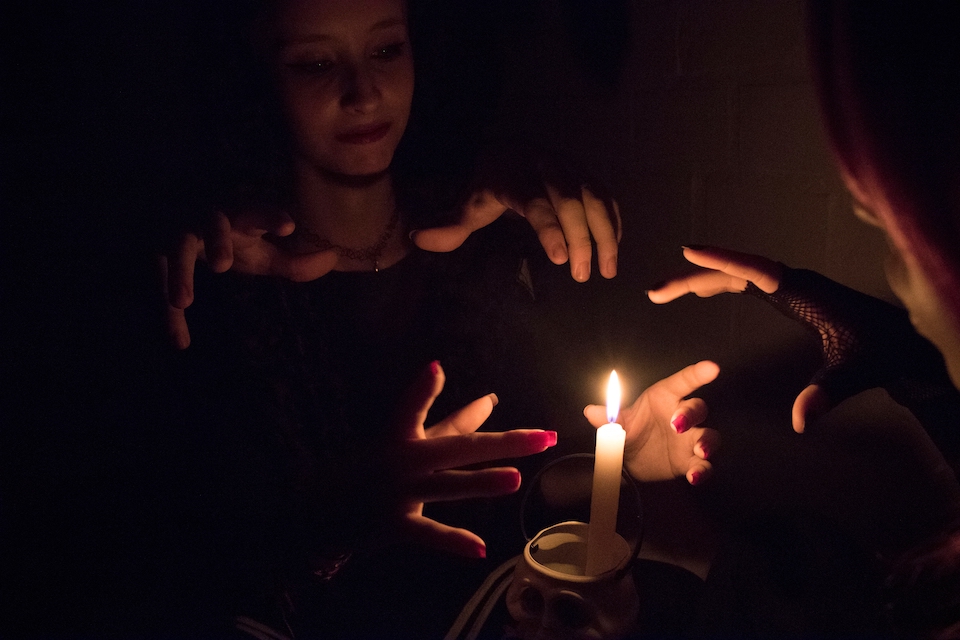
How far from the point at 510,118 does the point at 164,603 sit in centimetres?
105

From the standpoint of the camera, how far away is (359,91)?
82 centimetres

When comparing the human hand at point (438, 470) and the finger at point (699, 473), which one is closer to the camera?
the human hand at point (438, 470)

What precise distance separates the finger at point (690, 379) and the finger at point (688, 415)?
26 millimetres

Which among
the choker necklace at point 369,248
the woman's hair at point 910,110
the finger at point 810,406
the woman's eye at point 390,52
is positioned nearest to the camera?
the woman's hair at point 910,110

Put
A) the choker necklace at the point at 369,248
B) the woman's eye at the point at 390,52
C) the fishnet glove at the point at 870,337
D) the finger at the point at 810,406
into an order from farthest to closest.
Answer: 1. the choker necklace at the point at 369,248
2. the woman's eye at the point at 390,52
3. the fishnet glove at the point at 870,337
4. the finger at the point at 810,406

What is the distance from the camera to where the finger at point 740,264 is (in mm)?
719

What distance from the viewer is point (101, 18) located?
3.41 feet

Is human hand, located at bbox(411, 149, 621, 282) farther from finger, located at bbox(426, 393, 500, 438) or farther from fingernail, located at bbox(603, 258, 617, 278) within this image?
finger, located at bbox(426, 393, 500, 438)

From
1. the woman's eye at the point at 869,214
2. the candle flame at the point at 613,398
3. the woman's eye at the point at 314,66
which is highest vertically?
the woman's eye at the point at 314,66

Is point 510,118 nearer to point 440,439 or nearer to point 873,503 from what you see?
point 440,439

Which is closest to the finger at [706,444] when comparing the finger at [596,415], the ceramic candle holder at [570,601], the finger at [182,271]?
the finger at [596,415]

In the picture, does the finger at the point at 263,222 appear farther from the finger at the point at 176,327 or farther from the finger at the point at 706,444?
the finger at the point at 706,444

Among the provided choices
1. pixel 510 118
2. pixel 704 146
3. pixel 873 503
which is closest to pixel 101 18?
pixel 510 118

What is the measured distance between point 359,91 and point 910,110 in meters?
0.61
